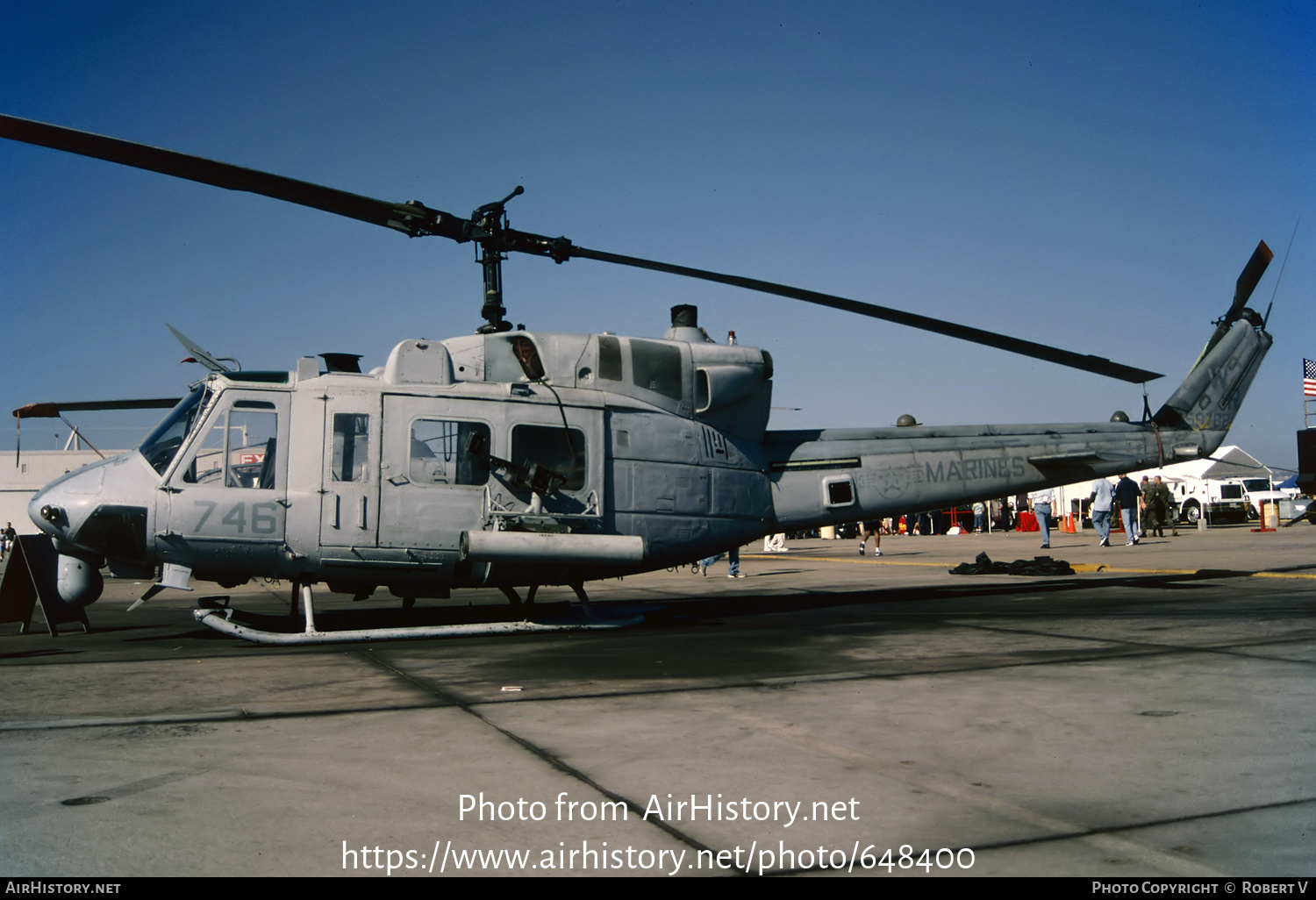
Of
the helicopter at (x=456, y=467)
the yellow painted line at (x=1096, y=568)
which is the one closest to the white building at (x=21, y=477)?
the yellow painted line at (x=1096, y=568)

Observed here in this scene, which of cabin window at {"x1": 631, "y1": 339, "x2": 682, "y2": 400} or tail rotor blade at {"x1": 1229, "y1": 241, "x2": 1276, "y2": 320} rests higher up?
tail rotor blade at {"x1": 1229, "y1": 241, "x2": 1276, "y2": 320}

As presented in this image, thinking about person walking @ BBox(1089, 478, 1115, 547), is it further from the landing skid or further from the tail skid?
the landing skid

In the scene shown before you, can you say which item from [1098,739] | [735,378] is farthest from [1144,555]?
[1098,739]

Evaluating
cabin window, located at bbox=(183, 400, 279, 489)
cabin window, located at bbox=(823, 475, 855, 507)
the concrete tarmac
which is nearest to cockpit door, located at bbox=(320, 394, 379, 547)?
cabin window, located at bbox=(183, 400, 279, 489)

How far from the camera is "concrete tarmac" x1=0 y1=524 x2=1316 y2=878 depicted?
9.76 feet

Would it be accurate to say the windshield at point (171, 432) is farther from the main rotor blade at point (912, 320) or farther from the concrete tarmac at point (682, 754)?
the main rotor blade at point (912, 320)

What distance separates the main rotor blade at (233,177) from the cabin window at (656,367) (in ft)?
7.33

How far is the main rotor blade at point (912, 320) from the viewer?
9695 millimetres

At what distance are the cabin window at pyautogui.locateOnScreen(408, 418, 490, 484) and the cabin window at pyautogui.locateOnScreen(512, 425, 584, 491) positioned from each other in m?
0.33

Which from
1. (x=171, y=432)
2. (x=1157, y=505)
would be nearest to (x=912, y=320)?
(x=171, y=432)

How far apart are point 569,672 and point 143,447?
501cm

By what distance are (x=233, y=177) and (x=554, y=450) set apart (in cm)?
374
